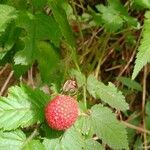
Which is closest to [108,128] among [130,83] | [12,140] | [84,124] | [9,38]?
[84,124]

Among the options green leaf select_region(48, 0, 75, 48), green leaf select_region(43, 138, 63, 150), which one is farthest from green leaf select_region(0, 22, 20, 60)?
green leaf select_region(43, 138, 63, 150)

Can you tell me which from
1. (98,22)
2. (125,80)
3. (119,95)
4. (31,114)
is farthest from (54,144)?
(125,80)

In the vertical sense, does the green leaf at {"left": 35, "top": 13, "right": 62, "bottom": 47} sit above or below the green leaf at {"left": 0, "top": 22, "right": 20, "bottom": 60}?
above

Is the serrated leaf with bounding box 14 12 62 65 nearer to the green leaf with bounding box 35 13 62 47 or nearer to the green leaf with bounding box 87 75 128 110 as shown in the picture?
the green leaf with bounding box 35 13 62 47

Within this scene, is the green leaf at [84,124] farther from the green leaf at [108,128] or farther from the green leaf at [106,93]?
the green leaf at [106,93]

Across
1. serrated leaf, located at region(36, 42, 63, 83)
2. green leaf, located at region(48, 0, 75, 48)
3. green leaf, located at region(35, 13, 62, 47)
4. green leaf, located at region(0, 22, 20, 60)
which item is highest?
green leaf, located at region(48, 0, 75, 48)

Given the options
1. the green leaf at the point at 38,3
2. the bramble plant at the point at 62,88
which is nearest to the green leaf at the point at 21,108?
the bramble plant at the point at 62,88
